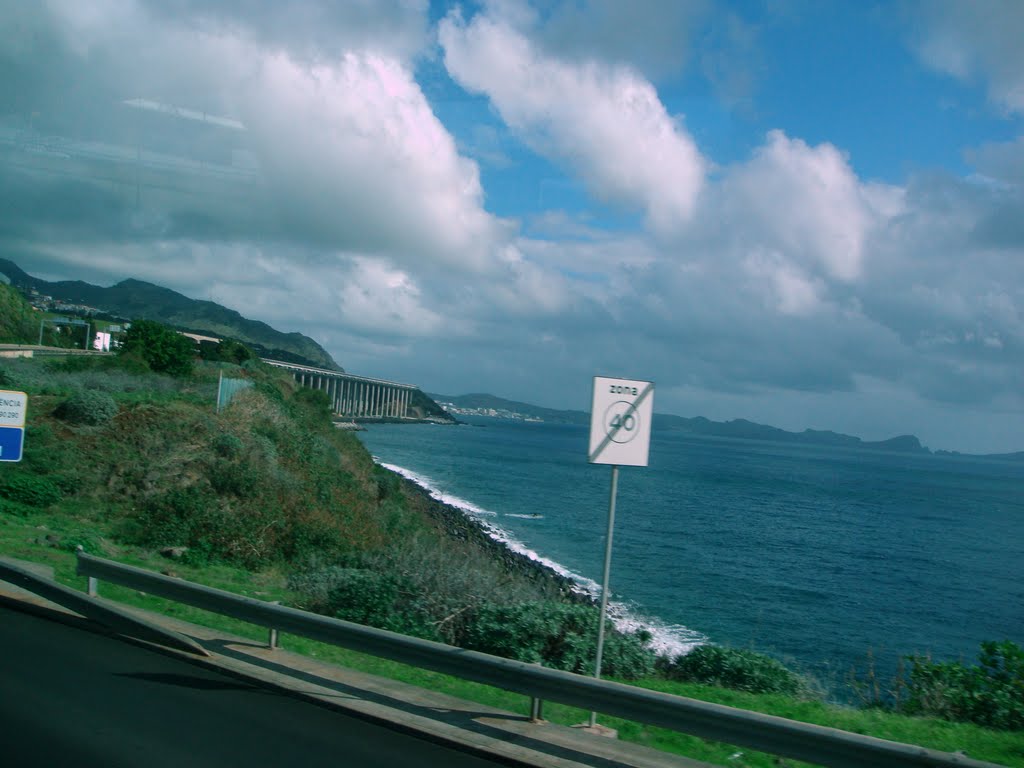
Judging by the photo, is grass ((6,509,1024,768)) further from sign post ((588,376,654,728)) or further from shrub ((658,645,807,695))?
sign post ((588,376,654,728))

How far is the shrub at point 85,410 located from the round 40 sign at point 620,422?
816 inches

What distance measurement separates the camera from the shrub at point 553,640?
9477mm

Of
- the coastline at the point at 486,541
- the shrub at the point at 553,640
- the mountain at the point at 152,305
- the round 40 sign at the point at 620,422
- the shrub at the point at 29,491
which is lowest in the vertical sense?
the coastline at the point at 486,541

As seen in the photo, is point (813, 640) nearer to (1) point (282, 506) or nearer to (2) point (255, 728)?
(1) point (282, 506)

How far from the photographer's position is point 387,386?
421ft

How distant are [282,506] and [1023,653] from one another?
15.7 m

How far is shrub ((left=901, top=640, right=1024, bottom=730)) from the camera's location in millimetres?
8523

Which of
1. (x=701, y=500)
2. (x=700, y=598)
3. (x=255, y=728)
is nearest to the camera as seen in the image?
(x=255, y=728)

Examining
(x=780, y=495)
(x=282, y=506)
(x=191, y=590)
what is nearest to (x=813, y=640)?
(x=282, y=506)

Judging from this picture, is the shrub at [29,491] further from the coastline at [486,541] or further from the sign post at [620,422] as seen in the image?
the sign post at [620,422]

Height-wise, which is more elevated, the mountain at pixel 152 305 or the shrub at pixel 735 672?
the mountain at pixel 152 305

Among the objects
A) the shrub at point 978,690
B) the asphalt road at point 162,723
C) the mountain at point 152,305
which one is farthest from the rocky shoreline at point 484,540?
the mountain at point 152,305

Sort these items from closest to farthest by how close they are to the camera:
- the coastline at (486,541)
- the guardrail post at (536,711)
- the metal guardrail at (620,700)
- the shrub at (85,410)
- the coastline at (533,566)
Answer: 1. the metal guardrail at (620,700)
2. the guardrail post at (536,711)
3. the coastline at (533,566)
4. the shrub at (85,410)
5. the coastline at (486,541)

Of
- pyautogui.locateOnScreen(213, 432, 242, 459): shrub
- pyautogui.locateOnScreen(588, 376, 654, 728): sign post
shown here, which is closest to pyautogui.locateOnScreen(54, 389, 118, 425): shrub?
pyautogui.locateOnScreen(213, 432, 242, 459): shrub
